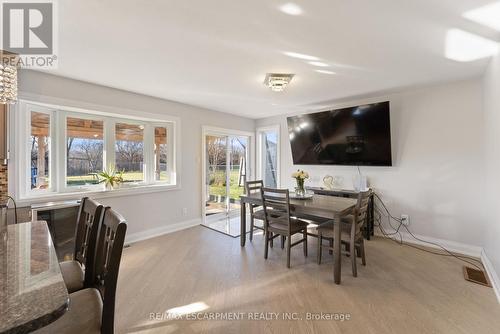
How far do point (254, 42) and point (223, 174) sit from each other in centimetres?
331

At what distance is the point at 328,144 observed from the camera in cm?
408

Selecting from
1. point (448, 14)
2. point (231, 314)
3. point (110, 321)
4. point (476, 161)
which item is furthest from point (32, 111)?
point (476, 161)

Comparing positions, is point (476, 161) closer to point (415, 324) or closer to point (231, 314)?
point (415, 324)

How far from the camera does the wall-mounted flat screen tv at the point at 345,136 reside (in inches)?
137

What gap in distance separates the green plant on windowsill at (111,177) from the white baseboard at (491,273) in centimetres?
468

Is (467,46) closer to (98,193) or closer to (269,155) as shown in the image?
(269,155)

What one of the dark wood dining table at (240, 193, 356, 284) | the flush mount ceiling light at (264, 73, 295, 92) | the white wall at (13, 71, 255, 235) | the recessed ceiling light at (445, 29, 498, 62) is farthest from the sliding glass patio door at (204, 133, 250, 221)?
the recessed ceiling light at (445, 29, 498, 62)

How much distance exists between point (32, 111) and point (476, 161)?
5.88m

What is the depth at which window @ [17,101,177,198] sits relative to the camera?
282 centimetres

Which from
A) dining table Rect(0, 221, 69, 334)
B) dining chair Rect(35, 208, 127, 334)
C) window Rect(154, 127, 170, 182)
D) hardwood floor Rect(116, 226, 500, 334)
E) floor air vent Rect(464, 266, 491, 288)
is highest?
window Rect(154, 127, 170, 182)

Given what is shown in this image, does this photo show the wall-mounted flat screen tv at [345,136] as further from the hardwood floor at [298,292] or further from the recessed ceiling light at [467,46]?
the hardwood floor at [298,292]

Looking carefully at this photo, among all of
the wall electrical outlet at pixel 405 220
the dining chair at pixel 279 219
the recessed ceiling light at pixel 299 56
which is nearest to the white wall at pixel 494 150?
the wall electrical outlet at pixel 405 220

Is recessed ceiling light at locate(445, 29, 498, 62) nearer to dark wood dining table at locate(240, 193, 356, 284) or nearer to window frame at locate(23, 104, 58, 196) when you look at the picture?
dark wood dining table at locate(240, 193, 356, 284)

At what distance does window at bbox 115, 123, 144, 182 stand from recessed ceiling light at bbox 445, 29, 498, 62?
13.8 feet
